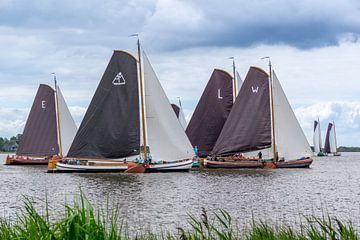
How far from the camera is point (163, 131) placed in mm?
46656

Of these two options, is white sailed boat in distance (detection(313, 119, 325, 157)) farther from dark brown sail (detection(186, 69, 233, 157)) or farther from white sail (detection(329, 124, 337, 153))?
dark brown sail (detection(186, 69, 233, 157))

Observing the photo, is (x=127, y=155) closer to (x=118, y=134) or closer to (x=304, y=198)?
(x=118, y=134)

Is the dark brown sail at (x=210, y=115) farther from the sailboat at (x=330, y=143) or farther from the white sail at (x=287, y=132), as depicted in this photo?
the sailboat at (x=330, y=143)

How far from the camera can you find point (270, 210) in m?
24.7

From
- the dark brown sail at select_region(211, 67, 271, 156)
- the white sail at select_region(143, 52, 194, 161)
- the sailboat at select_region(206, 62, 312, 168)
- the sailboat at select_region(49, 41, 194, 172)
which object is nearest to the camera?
the white sail at select_region(143, 52, 194, 161)

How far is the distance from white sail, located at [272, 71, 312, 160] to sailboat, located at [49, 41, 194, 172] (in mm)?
11479

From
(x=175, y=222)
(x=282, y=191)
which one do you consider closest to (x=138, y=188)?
(x=282, y=191)

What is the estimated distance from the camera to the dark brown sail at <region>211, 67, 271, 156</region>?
5572 centimetres

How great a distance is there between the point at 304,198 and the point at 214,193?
4884mm

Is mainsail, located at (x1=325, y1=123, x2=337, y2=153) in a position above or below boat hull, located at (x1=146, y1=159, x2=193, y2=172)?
above

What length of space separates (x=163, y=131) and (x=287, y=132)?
1368 cm

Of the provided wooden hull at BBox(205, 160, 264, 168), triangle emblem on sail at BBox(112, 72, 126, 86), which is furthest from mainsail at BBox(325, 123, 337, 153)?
triangle emblem on sail at BBox(112, 72, 126, 86)

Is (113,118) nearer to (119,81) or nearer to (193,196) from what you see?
(119,81)

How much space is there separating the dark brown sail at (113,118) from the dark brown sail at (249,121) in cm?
1176
